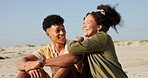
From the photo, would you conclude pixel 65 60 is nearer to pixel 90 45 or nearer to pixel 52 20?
pixel 90 45

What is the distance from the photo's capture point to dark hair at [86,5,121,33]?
3350mm

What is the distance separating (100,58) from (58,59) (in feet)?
1.69

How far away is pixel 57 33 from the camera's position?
395cm

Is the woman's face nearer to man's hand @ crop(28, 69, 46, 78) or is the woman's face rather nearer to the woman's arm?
the woman's arm

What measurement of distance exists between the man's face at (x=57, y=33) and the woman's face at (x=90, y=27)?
64cm

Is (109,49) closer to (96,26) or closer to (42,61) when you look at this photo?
(96,26)

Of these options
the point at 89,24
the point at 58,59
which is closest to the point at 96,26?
the point at 89,24

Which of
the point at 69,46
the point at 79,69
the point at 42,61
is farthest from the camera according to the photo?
the point at 79,69

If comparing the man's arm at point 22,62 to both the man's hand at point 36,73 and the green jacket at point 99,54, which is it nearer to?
the man's hand at point 36,73

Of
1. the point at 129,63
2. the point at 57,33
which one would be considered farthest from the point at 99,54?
the point at 129,63

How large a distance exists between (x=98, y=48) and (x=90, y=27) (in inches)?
14.0

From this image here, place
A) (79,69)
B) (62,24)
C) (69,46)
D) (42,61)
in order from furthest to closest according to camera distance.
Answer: (62,24) < (79,69) < (42,61) < (69,46)

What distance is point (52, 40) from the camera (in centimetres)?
407

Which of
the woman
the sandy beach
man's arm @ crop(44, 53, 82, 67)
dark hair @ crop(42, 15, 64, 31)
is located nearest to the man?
dark hair @ crop(42, 15, 64, 31)
